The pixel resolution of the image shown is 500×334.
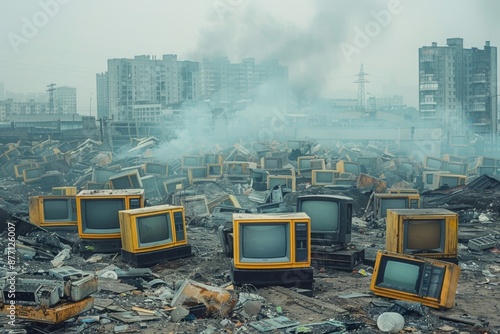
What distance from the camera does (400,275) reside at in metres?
7.40

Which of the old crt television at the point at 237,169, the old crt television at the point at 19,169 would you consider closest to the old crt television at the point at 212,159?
the old crt television at the point at 237,169

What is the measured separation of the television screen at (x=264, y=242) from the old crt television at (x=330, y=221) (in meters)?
1.52

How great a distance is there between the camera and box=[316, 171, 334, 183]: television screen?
62.9 feet

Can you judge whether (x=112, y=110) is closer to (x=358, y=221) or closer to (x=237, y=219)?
(x=358, y=221)

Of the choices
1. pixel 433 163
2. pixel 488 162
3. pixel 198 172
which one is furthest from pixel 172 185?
pixel 488 162

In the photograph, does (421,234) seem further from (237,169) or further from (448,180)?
(237,169)

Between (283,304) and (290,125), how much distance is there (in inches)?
1810

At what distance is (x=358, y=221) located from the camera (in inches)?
584

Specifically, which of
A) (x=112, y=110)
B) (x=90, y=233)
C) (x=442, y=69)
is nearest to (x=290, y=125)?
(x=442, y=69)

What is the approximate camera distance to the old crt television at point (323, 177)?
1914cm

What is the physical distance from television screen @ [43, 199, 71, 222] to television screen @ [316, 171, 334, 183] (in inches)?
341

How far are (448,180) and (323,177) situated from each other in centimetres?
345

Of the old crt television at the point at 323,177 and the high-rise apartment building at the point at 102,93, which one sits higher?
the high-rise apartment building at the point at 102,93

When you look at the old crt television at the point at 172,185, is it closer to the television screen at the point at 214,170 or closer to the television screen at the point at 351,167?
the television screen at the point at 214,170
